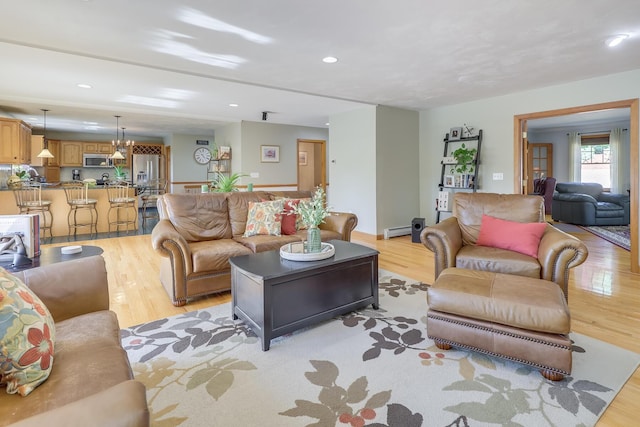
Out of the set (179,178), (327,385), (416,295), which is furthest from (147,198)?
(327,385)

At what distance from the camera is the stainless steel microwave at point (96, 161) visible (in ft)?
33.1

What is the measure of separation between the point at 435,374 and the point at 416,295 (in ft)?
4.28

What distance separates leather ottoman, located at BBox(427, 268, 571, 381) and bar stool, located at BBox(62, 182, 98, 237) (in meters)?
6.41

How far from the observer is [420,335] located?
95.2 inches

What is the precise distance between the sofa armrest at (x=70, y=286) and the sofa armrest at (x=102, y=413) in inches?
41.6

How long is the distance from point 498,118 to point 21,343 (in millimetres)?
6015

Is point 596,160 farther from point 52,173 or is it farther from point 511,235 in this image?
point 52,173

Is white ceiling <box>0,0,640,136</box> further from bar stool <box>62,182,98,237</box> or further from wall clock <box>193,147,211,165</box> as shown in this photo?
wall clock <box>193,147,211,165</box>

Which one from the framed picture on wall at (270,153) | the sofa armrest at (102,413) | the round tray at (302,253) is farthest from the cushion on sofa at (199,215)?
the framed picture on wall at (270,153)

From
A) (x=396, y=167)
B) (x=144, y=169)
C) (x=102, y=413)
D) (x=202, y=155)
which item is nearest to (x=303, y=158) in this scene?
(x=202, y=155)

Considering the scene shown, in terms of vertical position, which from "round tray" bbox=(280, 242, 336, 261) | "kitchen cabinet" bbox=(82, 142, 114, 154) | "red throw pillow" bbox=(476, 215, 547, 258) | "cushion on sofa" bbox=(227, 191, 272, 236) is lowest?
"round tray" bbox=(280, 242, 336, 261)

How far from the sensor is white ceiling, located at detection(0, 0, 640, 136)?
2545 mm

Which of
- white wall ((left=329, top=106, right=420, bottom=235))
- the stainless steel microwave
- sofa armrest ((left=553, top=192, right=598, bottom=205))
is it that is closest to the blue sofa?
sofa armrest ((left=553, top=192, right=598, bottom=205))

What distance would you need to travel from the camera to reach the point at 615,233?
625 centimetres
